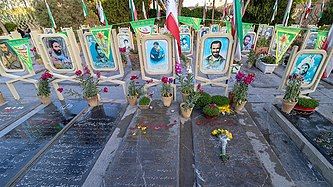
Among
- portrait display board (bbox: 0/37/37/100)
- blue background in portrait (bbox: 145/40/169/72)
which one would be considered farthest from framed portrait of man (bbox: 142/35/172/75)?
portrait display board (bbox: 0/37/37/100)

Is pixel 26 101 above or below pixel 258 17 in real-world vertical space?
below

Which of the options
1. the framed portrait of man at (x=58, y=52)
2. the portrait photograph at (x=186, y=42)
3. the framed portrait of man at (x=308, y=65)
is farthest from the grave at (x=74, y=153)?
the portrait photograph at (x=186, y=42)

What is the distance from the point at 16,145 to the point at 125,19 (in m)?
16.9

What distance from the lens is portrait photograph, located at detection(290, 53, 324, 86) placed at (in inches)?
201

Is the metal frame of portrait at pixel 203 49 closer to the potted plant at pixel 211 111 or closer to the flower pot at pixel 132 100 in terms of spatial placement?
the potted plant at pixel 211 111

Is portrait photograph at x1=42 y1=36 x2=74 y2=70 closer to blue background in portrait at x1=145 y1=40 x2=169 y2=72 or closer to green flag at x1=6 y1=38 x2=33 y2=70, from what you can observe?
green flag at x1=6 y1=38 x2=33 y2=70

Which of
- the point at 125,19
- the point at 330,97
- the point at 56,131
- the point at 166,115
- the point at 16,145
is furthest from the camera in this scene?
the point at 125,19

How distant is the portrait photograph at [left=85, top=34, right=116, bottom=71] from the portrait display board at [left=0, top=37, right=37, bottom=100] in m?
2.06

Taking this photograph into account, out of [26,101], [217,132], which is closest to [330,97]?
[217,132]

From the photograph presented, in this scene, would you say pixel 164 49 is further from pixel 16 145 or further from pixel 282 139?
pixel 16 145

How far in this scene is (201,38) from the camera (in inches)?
216

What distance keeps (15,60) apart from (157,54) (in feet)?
17.3

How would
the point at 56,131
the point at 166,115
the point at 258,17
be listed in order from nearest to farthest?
the point at 56,131 < the point at 166,115 < the point at 258,17

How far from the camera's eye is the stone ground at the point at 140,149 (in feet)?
11.6
